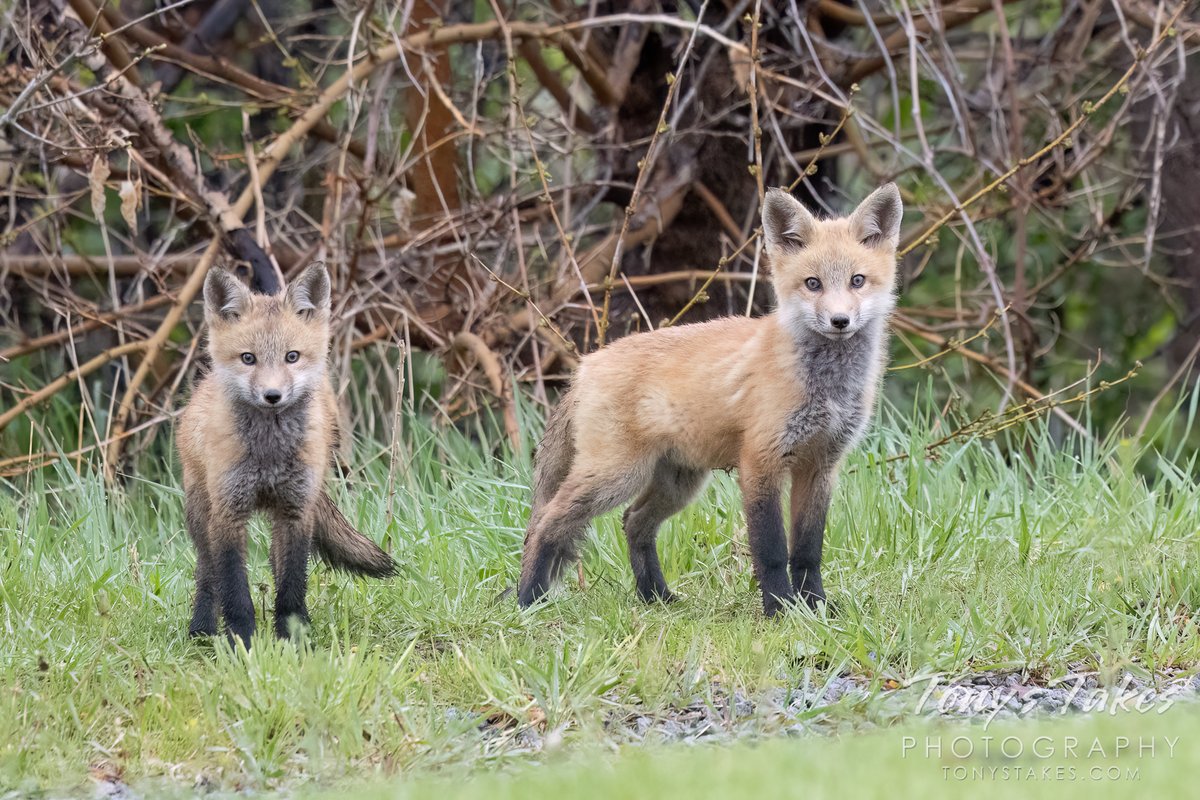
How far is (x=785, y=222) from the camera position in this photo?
5.29 metres

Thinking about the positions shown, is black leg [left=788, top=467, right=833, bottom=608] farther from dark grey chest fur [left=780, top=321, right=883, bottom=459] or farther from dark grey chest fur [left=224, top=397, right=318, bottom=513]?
dark grey chest fur [left=224, top=397, right=318, bottom=513]

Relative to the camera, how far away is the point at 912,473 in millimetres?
6176

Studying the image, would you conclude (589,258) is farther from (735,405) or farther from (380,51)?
(735,405)

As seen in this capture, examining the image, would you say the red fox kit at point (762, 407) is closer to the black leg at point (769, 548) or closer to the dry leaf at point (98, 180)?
the black leg at point (769, 548)

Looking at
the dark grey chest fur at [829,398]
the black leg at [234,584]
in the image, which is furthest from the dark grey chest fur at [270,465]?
the dark grey chest fur at [829,398]

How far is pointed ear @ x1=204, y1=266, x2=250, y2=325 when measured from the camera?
Answer: 495 cm

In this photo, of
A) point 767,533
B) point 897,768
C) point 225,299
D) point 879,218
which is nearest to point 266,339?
point 225,299

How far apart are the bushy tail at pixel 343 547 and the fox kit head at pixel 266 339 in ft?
1.74

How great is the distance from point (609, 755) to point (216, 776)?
1.09 metres

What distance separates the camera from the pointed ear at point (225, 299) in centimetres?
495

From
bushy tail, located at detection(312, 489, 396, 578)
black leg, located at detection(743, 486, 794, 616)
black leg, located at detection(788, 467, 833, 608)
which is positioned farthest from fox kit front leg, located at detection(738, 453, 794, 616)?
bushy tail, located at detection(312, 489, 396, 578)

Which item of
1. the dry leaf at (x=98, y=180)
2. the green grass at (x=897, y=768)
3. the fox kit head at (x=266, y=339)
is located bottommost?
the green grass at (x=897, y=768)

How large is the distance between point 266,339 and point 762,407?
1876mm

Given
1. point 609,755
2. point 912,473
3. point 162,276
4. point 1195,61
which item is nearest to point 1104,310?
point 1195,61
